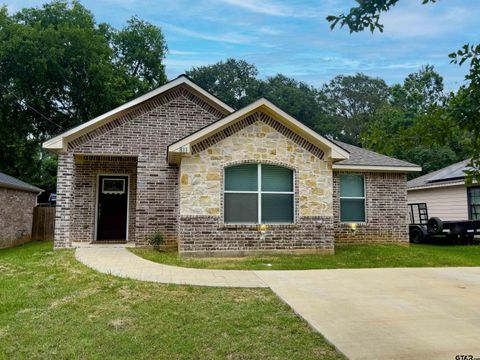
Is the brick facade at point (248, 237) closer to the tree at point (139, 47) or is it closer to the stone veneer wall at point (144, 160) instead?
the stone veneer wall at point (144, 160)

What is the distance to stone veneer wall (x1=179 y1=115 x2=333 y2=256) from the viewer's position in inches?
396

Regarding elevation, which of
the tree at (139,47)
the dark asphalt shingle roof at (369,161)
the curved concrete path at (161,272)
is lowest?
the curved concrete path at (161,272)

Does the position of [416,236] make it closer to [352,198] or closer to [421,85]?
[352,198]

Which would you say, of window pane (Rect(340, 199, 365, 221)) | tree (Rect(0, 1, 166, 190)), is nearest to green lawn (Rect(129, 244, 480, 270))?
window pane (Rect(340, 199, 365, 221))

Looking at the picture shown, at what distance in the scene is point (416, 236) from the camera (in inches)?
629

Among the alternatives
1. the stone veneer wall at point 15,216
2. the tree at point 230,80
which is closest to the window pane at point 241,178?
the stone veneer wall at point 15,216

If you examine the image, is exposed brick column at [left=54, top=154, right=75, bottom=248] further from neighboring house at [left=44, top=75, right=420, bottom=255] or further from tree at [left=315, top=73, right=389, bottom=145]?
tree at [left=315, top=73, right=389, bottom=145]

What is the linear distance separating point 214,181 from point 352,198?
211 inches

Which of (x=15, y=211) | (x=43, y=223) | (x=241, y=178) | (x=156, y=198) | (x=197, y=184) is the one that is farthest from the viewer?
(x=43, y=223)

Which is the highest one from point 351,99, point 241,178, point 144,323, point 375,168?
point 351,99

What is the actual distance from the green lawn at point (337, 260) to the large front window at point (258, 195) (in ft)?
3.53

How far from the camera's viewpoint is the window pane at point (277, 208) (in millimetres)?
10500

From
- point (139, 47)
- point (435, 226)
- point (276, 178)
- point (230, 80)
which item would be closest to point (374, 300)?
point (276, 178)

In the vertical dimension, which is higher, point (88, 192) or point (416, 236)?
point (88, 192)
